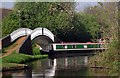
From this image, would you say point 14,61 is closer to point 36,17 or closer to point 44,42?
point 36,17

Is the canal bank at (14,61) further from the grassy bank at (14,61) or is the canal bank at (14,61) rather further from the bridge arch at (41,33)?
the bridge arch at (41,33)

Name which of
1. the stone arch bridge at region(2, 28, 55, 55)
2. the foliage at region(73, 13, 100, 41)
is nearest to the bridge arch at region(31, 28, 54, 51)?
the stone arch bridge at region(2, 28, 55, 55)

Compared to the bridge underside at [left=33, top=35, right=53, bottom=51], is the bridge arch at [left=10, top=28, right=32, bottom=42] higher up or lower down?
higher up

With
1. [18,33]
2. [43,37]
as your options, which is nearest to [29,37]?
[18,33]

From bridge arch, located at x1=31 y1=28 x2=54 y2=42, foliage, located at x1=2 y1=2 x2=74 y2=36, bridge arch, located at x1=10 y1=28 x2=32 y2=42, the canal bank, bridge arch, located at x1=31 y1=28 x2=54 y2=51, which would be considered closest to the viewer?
the canal bank

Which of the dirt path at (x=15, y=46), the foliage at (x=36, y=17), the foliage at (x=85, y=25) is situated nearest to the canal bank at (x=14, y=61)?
the dirt path at (x=15, y=46)

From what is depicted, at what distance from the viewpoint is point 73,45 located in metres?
39.2

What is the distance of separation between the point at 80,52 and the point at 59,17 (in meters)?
5.10

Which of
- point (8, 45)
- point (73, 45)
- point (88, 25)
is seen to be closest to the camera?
point (8, 45)

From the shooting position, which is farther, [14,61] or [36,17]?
[36,17]

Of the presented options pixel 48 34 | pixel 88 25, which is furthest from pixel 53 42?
pixel 88 25

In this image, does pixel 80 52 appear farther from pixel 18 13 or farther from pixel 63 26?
pixel 18 13

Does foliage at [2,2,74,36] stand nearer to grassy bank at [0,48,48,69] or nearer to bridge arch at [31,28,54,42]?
bridge arch at [31,28,54,42]

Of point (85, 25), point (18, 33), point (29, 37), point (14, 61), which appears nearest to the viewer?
point (14, 61)
